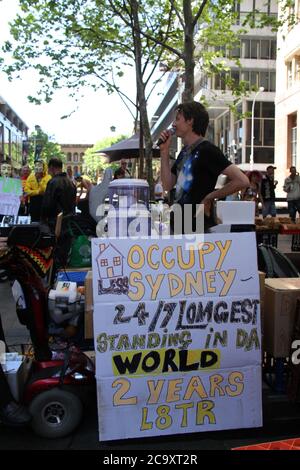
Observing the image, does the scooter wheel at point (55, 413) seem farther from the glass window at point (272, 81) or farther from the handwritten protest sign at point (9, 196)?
the glass window at point (272, 81)

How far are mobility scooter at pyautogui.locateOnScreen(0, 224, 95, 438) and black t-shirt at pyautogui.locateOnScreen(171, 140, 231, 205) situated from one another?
40.1 inches

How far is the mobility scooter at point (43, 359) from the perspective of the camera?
326cm

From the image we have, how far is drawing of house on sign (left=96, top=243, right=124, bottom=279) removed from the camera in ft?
9.98

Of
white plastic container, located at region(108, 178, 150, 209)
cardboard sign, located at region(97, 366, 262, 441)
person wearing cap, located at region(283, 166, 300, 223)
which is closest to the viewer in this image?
cardboard sign, located at region(97, 366, 262, 441)

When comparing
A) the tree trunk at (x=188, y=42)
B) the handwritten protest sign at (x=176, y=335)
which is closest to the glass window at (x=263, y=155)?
the tree trunk at (x=188, y=42)

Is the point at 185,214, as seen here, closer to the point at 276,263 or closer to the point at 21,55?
the point at 276,263

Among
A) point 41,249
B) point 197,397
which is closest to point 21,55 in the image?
point 41,249

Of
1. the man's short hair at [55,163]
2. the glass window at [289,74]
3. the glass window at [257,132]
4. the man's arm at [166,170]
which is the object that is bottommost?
the man's arm at [166,170]

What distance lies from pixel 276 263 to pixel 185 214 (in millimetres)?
986

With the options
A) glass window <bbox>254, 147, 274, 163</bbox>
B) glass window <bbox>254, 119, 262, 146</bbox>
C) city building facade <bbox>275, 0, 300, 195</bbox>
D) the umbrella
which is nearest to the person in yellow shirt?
the umbrella

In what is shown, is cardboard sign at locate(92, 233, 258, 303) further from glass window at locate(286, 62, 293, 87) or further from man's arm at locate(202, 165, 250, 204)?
glass window at locate(286, 62, 293, 87)

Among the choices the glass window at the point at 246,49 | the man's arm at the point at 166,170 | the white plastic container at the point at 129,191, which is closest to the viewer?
the man's arm at the point at 166,170

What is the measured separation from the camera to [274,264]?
13.9ft
